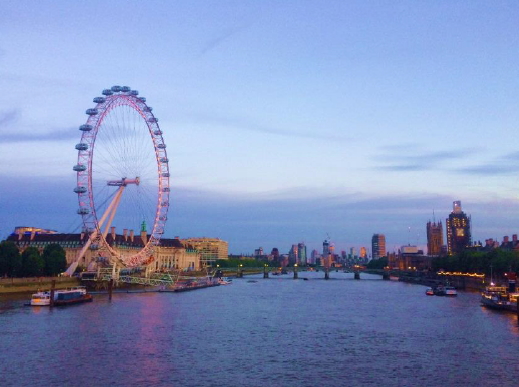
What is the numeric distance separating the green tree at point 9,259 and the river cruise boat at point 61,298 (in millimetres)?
13633

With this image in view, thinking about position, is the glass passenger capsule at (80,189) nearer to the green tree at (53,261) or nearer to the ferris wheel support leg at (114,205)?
the ferris wheel support leg at (114,205)

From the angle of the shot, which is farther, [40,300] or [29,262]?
[29,262]

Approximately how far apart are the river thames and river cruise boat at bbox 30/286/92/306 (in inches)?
83.4

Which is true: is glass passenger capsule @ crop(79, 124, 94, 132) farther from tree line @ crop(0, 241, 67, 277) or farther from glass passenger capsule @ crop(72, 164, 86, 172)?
tree line @ crop(0, 241, 67, 277)

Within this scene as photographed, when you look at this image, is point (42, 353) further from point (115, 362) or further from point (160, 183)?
point (160, 183)

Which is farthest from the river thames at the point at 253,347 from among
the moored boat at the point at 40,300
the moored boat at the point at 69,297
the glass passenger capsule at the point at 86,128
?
the glass passenger capsule at the point at 86,128

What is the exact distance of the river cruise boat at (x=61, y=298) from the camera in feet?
180

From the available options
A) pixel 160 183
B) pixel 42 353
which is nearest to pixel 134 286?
pixel 160 183

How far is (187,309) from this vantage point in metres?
56.6

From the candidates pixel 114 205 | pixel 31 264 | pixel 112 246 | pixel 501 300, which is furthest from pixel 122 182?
pixel 501 300

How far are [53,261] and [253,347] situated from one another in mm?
53675

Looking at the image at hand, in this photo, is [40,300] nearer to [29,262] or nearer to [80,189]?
[80,189]

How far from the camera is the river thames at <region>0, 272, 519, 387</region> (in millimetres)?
26531

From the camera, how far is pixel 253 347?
112ft
